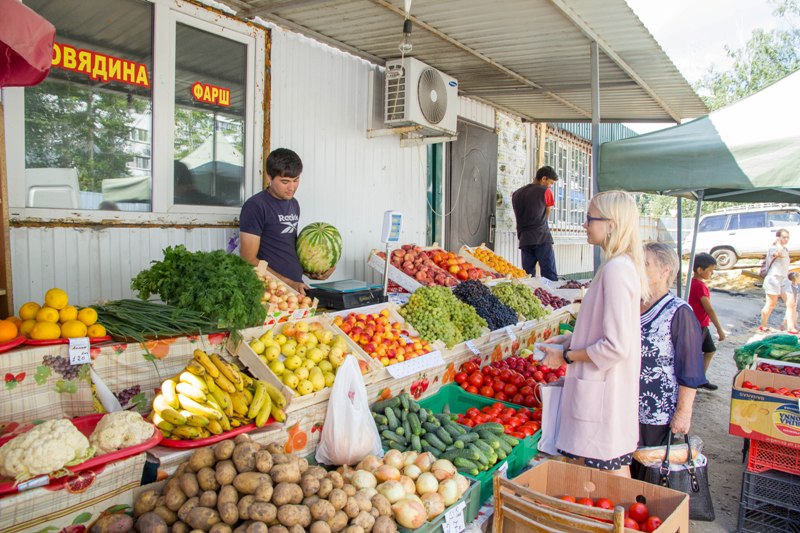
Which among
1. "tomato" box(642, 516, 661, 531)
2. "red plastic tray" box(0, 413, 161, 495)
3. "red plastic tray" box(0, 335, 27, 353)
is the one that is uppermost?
"red plastic tray" box(0, 335, 27, 353)

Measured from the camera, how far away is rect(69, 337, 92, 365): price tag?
2516 mm

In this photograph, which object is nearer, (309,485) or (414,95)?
(309,485)

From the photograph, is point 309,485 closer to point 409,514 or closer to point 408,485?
point 409,514

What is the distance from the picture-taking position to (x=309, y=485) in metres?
2.21

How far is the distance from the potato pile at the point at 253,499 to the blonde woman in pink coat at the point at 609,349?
3.59ft

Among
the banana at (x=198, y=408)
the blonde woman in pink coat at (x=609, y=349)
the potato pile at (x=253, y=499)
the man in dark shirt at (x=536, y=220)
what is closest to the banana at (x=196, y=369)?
the banana at (x=198, y=408)

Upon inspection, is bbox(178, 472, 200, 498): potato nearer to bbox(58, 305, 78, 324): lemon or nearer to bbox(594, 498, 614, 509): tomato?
bbox(58, 305, 78, 324): lemon

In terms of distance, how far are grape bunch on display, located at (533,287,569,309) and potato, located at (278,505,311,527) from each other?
5.07m

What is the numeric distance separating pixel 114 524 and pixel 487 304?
3.67 metres

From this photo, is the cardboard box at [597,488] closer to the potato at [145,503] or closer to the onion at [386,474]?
the onion at [386,474]

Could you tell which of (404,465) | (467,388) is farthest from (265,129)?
(404,465)

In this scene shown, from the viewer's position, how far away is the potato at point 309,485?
220 cm

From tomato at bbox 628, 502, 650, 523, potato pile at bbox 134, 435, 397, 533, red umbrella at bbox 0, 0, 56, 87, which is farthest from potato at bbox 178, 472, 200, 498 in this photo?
tomato at bbox 628, 502, 650, 523

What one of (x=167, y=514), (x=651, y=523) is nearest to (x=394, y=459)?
(x=167, y=514)
